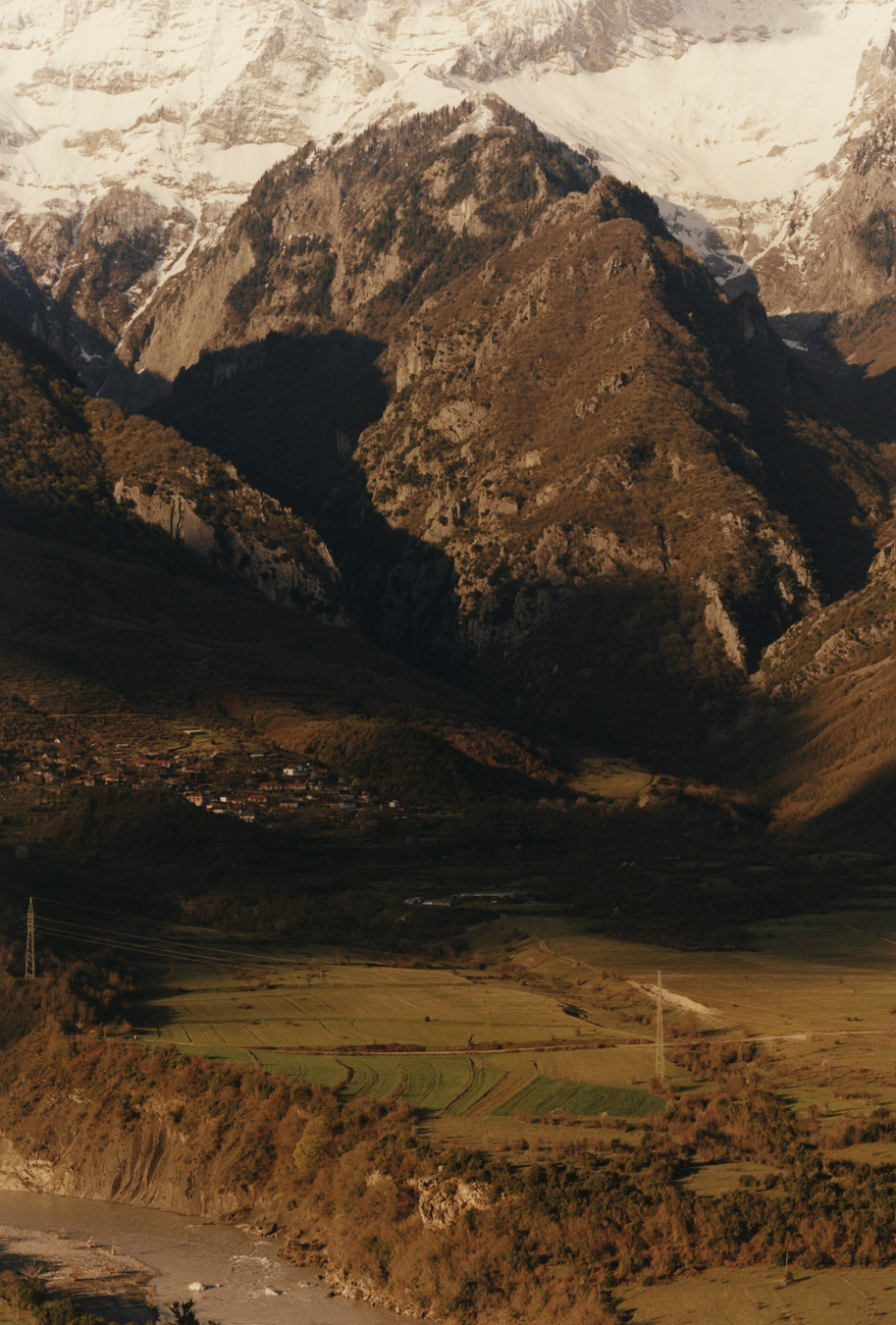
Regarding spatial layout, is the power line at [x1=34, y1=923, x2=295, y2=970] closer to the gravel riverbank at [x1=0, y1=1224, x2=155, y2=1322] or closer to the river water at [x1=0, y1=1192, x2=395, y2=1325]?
the river water at [x1=0, y1=1192, x2=395, y2=1325]

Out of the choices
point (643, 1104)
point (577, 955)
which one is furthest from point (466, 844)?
point (643, 1104)

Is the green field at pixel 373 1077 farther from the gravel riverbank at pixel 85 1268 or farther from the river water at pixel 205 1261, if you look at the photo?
the gravel riverbank at pixel 85 1268

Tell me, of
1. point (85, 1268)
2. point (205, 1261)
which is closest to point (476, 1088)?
point (205, 1261)

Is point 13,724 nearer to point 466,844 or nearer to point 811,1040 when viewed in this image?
point 466,844

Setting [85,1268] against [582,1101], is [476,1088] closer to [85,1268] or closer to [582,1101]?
[582,1101]

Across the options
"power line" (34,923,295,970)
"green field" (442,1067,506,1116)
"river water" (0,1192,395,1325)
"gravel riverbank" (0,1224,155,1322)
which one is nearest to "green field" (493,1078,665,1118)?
"green field" (442,1067,506,1116)

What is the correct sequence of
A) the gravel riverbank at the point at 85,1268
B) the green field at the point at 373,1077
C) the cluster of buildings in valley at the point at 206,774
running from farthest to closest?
the cluster of buildings in valley at the point at 206,774 → the green field at the point at 373,1077 → the gravel riverbank at the point at 85,1268

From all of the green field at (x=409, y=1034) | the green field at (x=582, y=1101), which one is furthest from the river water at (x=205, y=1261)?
the green field at (x=582, y=1101)
